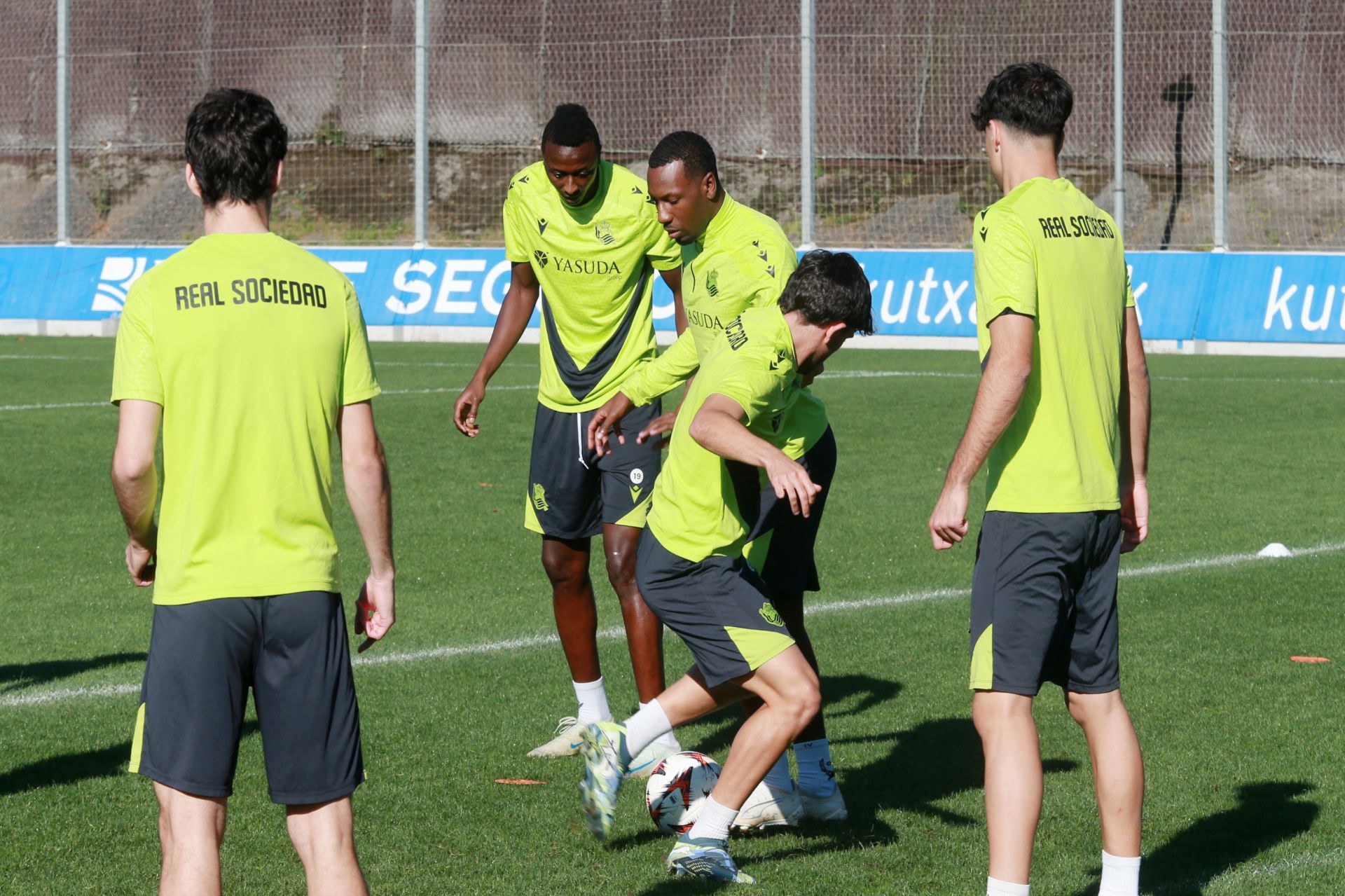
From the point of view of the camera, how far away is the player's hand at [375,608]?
356 centimetres

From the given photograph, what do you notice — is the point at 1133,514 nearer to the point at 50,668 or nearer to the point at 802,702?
the point at 802,702

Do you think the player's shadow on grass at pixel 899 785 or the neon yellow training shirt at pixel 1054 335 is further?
the player's shadow on grass at pixel 899 785

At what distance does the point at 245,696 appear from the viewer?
339cm

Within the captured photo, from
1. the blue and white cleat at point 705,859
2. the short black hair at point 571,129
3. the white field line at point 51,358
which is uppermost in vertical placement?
the short black hair at point 571,129

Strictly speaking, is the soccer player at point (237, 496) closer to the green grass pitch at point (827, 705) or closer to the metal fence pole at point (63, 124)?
the green grass pitch at point (827, 705)

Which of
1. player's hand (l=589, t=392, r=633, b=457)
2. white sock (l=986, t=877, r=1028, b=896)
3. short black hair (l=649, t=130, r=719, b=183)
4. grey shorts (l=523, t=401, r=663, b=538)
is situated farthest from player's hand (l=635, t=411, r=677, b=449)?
white sock (l=986, t=877, r=1028, b=896)

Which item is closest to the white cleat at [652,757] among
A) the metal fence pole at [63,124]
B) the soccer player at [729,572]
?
the soccer player at [729,572]

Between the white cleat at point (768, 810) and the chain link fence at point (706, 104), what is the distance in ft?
62.4

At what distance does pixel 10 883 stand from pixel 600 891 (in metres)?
1.51

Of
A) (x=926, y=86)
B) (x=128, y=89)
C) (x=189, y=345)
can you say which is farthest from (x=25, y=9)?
(x=189, y=345)

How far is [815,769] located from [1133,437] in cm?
145

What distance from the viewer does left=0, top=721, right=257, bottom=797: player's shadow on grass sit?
207 inches

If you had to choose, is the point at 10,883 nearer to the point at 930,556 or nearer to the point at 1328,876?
the point at 1328,876

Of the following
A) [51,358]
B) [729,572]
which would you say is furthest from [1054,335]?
[51,358]
